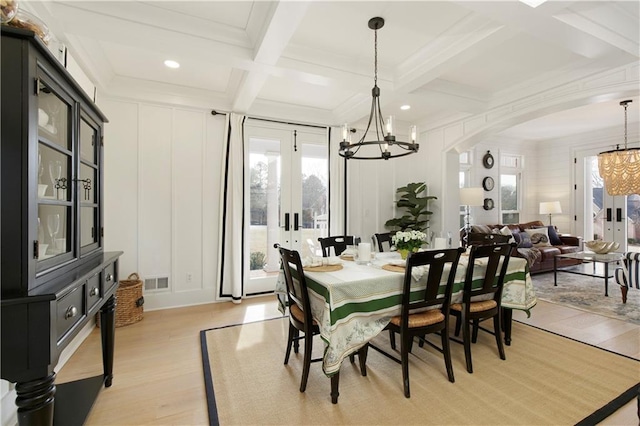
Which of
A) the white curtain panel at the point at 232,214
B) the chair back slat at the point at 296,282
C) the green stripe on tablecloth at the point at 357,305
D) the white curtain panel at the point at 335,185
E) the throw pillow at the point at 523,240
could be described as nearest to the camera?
the green stripe on tablecloth at the point at 357,305

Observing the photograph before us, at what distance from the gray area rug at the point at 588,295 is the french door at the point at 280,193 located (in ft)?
11.6

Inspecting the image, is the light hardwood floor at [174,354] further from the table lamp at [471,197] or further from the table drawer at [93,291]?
the table lamp at [471,197]

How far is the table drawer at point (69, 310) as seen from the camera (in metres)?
1.28

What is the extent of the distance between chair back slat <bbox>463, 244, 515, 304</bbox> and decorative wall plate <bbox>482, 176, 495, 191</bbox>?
4889 millimetres

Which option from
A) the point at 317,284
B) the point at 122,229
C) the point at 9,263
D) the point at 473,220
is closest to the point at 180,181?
the point at 122,229

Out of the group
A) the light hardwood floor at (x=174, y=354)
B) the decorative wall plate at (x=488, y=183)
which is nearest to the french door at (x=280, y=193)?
the light hardwood floor at (x=174, y=354)

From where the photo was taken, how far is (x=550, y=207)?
23.3ft

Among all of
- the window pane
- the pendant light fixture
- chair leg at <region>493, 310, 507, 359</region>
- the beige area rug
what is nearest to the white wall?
the beige area rug

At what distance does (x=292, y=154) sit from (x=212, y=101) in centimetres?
132

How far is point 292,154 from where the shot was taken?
15.6ft

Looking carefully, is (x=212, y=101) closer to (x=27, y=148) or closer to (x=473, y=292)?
(x=27, y=148)

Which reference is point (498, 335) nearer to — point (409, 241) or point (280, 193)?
point (409, 241)

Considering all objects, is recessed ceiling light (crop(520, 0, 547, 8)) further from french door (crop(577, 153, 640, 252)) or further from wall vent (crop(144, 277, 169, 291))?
french door (crop(577, 153, 640, 252))

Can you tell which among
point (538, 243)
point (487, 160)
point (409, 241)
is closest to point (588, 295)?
point (538, 243)
